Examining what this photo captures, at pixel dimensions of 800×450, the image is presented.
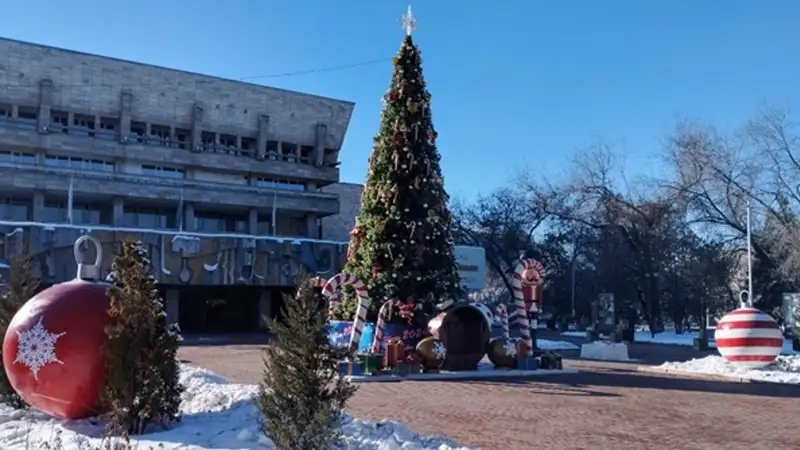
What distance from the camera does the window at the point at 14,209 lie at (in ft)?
149

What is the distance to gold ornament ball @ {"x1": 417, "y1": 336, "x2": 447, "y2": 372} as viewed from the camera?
53.5ft

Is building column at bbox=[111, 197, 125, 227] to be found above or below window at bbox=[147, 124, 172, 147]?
below

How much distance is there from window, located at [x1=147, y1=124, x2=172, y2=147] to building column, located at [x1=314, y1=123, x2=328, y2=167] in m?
10.6

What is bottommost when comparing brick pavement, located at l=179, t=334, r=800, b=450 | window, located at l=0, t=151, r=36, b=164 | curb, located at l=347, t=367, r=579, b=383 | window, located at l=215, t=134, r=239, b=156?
curb, located at l=347, t=367, r=579, b=383

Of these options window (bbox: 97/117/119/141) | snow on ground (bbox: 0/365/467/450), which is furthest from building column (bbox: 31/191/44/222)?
snow on ground (bbox: 0/365/467/450)

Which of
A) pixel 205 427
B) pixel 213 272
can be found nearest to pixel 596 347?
pixel 205 427

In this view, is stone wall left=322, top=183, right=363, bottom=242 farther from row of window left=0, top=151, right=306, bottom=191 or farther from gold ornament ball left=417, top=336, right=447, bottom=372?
gold ornament ball left=417, top=336, right=447, bottom=372

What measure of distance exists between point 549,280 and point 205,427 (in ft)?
161

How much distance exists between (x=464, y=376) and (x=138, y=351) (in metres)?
9.12

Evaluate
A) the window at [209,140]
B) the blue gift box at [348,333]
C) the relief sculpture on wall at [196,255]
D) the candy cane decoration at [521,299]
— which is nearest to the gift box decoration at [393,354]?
the blue gift box at [348,333]

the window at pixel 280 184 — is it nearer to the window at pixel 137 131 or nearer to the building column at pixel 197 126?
the building column at pixel 197 126

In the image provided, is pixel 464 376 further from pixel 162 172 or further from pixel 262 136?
pixel 262 136

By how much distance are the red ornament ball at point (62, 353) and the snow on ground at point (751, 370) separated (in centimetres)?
1306

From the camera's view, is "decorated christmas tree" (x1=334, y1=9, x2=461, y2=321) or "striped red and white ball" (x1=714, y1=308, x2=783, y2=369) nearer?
"striped red and white ball" (x1=714, y1=308, x2=783, y2=369)
